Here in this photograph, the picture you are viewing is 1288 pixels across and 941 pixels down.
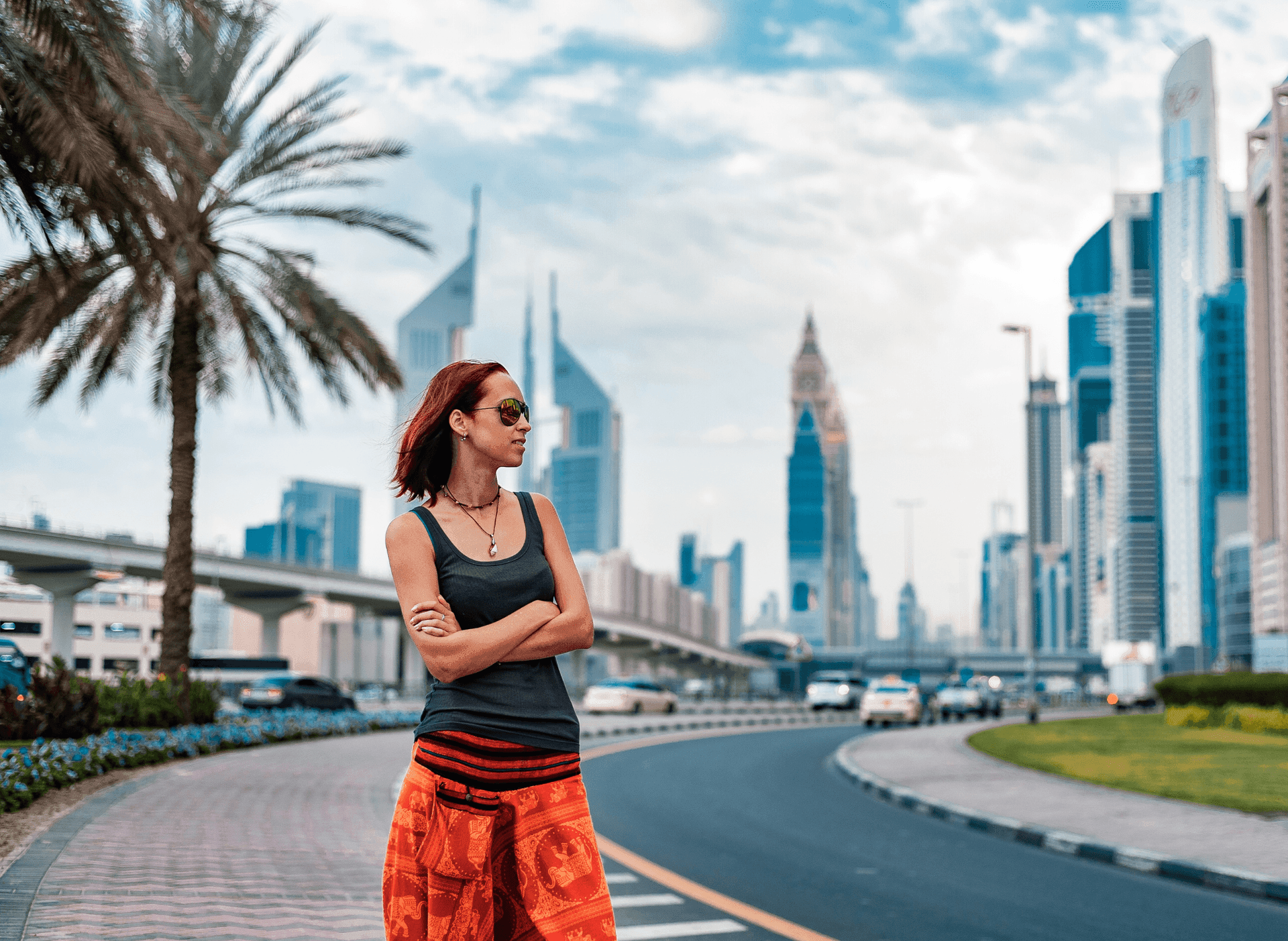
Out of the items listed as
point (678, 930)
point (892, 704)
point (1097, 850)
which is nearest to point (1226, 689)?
point (892, 704)

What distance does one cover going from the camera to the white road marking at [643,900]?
7.64 metres

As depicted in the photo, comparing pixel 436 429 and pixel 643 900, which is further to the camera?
pixel 643 900

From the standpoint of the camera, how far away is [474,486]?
123 inches

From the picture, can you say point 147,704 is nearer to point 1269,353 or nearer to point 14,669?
point 14,669

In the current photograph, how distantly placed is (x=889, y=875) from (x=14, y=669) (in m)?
12.6

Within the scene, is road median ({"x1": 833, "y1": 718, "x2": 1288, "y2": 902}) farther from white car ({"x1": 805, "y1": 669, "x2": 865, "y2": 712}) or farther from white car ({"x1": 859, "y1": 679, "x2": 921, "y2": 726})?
white car ({"x1": 805, "y1": 669, "x2": 865, "y2": 712})

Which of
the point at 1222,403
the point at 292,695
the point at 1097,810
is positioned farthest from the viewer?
the point at 1222,403

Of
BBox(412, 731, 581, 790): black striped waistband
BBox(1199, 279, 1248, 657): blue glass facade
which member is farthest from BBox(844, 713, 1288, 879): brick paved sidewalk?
BBox(1199, 279, 1248, 657): blue glass facade

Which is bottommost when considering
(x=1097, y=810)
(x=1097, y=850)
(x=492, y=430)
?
(x=1097, y=810)

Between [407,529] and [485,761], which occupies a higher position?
[407,529]

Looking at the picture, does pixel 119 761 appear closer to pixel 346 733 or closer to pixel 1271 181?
pixel 346 733

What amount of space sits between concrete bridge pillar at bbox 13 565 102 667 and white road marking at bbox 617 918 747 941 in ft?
192

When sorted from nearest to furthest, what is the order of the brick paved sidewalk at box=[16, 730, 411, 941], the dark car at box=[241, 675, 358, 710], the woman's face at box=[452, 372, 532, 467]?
the woman's face at box=[452, 372, 532, 467], the brick paved sidewalk at box=[16, 730, 411, 941], the dark car at box=[241, 675, 358, 710]

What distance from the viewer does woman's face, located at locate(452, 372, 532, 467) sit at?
3.09m
